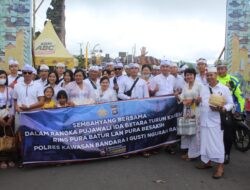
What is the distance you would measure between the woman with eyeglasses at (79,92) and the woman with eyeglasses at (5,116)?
48.2 inches

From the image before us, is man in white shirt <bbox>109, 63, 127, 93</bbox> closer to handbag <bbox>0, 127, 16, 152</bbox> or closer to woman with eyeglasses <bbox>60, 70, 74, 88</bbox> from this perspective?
woman with eyeglasses <bbox>60, 70, 74, 88</bbox>

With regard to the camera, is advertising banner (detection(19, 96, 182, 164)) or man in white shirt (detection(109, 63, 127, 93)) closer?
advertising banner (detection(19, 96, 182, 164))

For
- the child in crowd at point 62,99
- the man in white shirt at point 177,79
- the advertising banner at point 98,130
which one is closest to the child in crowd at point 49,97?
the child in crowd at point 62,99

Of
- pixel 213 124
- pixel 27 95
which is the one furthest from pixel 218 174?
pixel 27 95

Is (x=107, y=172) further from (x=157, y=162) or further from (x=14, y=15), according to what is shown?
(x=14, y=15)

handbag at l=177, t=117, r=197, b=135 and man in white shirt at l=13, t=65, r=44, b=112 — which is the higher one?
man in white shirt at l=13, t=65, r=44, b=112

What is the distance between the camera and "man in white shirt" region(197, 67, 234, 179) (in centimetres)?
613

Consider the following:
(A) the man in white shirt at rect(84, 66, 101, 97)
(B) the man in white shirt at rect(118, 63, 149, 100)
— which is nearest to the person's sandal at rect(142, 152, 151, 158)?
(B) the man in white shirt at rect(118, 63, 149, 100)

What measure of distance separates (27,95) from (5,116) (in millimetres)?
572

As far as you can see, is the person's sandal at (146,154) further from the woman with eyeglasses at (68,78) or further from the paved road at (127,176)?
the woman with eyeglasses at (68,78)

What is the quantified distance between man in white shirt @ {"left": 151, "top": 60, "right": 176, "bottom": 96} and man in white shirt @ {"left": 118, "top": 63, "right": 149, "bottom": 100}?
0.41 meters

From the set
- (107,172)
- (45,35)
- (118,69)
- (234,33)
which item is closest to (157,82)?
(118,69)

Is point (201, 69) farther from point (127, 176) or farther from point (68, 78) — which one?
point (68, 78)

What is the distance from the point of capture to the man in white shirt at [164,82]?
8273 millimetres
